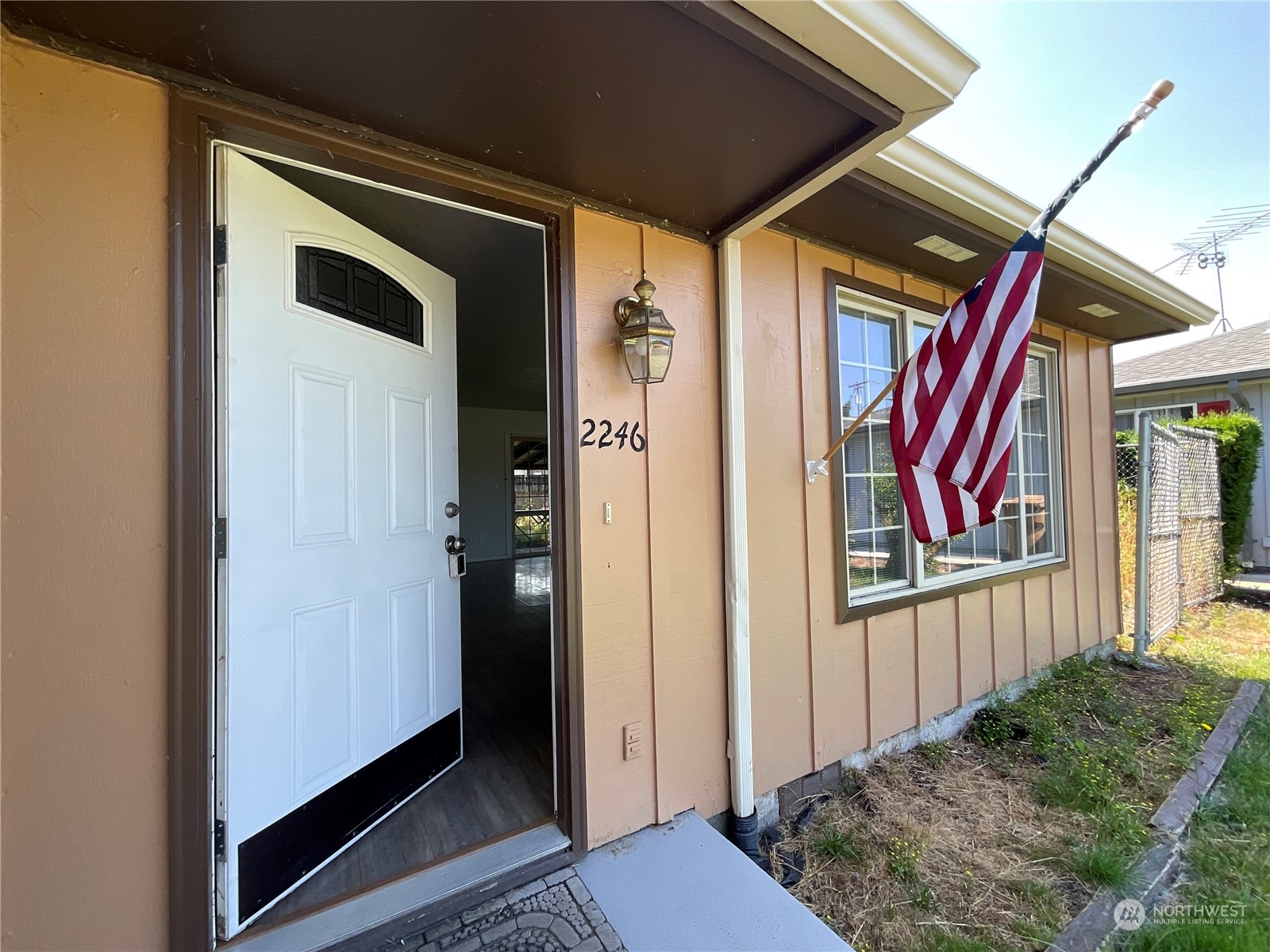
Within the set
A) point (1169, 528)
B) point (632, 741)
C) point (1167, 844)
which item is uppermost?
point (1169, 528)

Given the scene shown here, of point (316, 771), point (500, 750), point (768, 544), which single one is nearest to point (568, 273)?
point (768, 544)

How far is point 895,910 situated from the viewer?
5.26 feet

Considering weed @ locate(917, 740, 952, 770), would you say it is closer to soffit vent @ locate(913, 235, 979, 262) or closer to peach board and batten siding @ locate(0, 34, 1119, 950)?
peach board and batten siding @ locate(0, 34, 1119, 950)

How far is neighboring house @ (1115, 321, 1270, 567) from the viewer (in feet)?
20.9

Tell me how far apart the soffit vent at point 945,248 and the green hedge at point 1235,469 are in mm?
5897

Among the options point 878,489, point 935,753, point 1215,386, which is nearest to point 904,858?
point 935,753

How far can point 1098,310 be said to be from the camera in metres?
3.30

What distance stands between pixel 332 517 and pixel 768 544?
5.31 ft

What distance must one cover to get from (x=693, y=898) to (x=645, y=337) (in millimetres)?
1721

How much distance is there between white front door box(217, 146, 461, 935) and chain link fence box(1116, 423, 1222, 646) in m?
5.11

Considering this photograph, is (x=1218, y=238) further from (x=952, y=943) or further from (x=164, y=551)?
(x=164, y=551)

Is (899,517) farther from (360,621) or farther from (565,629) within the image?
(360,621)

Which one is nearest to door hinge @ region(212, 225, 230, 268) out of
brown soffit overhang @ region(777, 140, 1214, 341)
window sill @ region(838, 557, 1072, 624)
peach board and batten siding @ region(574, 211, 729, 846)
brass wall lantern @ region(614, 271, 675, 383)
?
peach board and batten siding @ region(574, 211, 729, 846)

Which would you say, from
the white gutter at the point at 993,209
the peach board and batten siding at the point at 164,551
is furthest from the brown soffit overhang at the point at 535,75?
the white gutter at the point at 993,209
